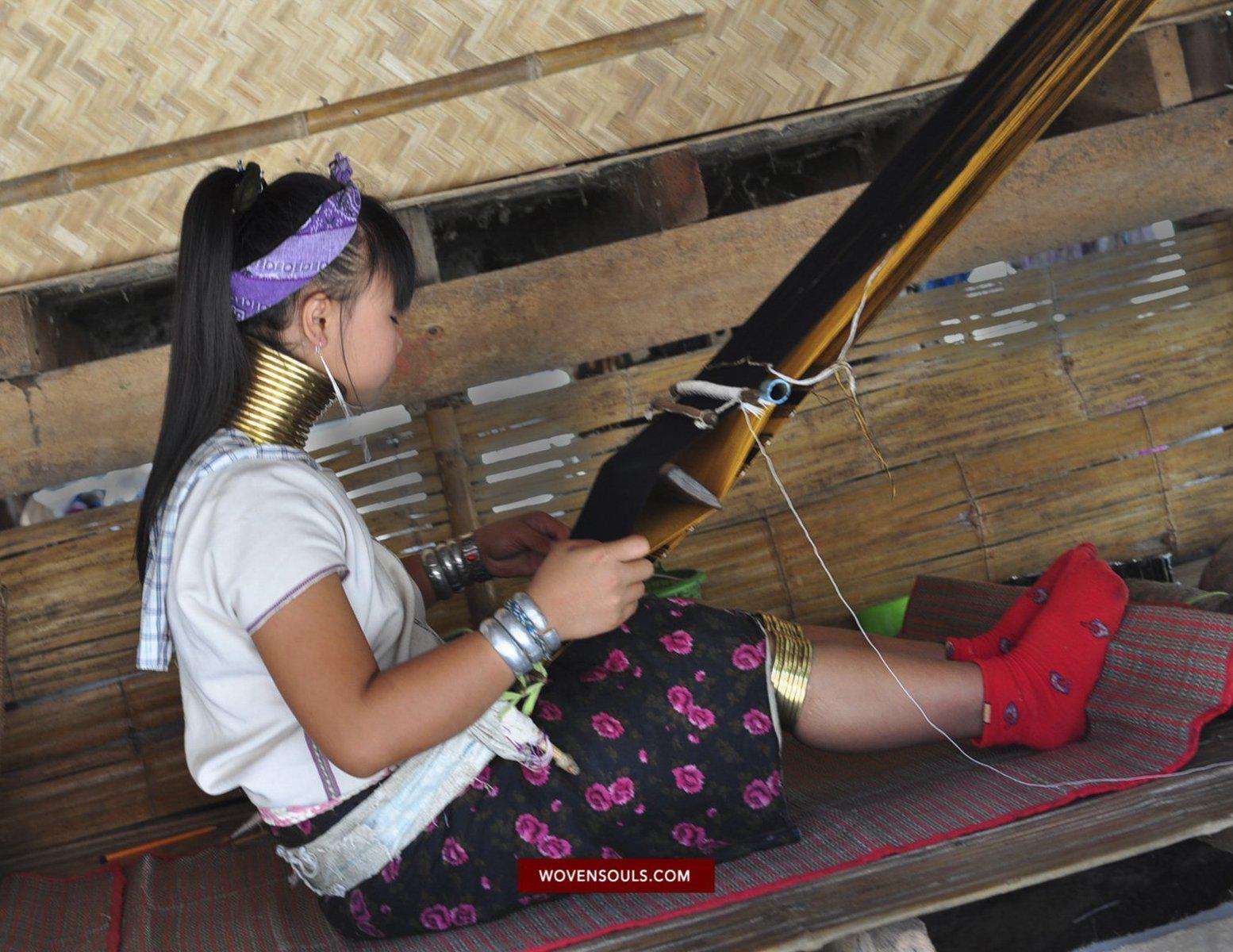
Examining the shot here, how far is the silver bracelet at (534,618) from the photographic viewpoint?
1.47 meters

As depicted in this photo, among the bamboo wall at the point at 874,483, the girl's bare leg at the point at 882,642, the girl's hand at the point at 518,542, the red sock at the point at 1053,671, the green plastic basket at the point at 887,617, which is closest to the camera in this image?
the red sock at the point at 1053,671

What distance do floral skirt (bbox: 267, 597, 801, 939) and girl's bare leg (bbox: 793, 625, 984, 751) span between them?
101mm

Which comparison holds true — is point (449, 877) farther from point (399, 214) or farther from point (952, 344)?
point (952, 344)

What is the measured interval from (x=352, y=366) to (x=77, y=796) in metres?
1.56

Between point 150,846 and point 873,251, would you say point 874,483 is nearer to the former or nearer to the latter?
point 873,251

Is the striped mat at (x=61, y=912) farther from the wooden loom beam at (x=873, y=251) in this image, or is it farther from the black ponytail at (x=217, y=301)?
the wooden loom beam at (x=873, y=251)

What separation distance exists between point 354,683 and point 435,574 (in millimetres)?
777

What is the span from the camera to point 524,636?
147 centimetres

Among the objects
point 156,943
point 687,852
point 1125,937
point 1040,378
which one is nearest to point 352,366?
point 687,852

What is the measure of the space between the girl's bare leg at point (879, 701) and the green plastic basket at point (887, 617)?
104 cm

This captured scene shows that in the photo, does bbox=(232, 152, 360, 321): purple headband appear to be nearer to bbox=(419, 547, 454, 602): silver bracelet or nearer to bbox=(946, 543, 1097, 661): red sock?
bbox=(419, 547, 454, 602): silver bracelet

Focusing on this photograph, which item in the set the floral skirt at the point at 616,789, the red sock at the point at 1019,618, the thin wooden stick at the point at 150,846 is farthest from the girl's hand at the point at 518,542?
the thin wooden stick at the point at 150,846

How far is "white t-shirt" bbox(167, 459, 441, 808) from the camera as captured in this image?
1.44 meters

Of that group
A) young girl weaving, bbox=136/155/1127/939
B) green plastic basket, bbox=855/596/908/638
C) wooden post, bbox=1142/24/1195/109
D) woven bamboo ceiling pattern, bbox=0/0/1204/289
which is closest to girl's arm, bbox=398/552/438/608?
young girl weaving, bbox=136/155/1127/939
